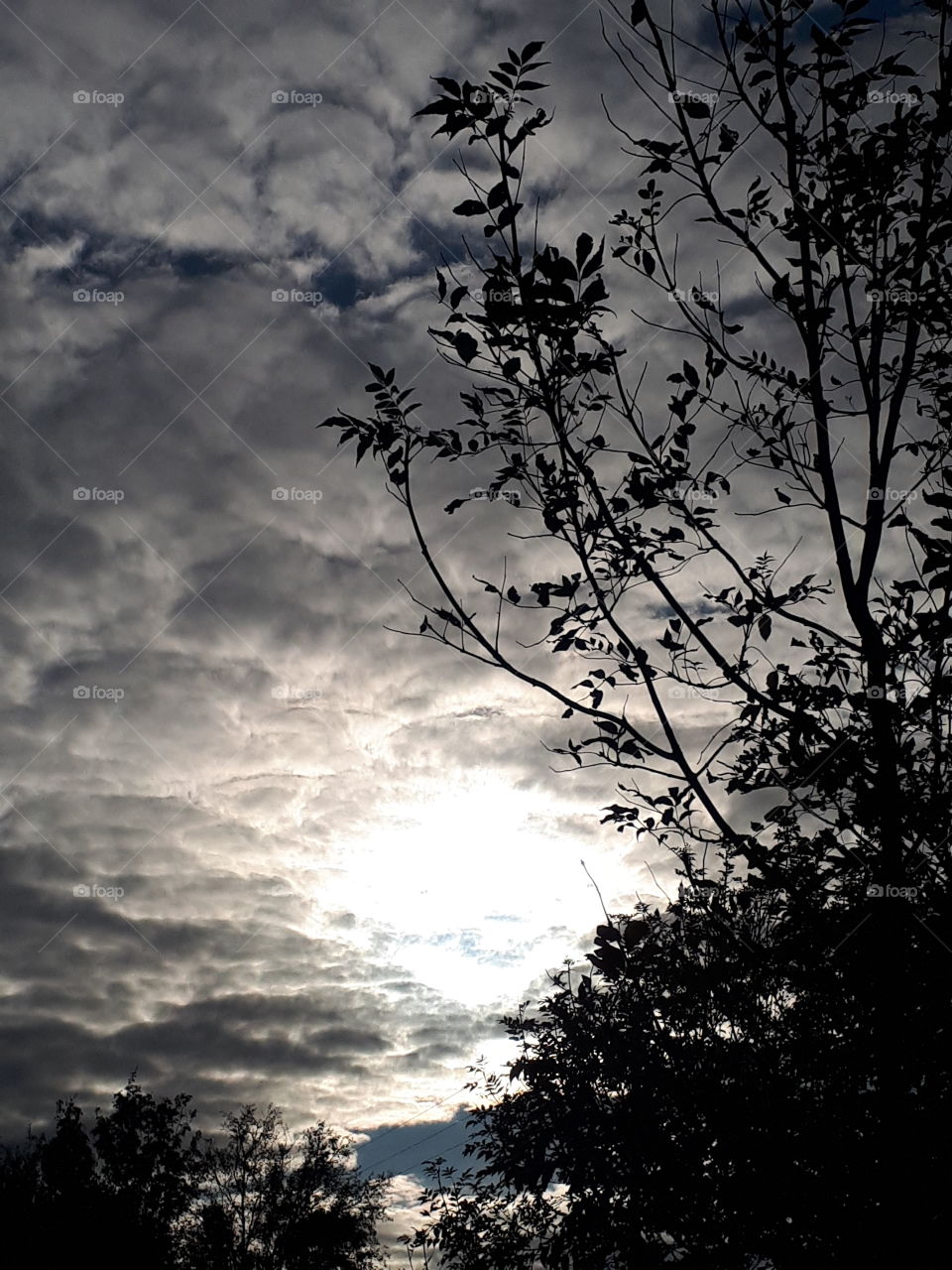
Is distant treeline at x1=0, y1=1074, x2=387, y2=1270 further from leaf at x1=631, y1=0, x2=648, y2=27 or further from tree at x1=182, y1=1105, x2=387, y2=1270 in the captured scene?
leaf at x1=631, y1=0, x2=648, y2=27

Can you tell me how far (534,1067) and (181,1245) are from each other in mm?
40958

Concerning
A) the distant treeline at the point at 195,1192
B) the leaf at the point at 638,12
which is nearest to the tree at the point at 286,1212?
the distant treeline at the point at 195,1192

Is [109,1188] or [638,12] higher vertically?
[638,12]

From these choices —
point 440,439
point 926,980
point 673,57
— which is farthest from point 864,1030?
point 673,57

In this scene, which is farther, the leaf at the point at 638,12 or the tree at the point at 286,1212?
the tree at the point at 286,1212

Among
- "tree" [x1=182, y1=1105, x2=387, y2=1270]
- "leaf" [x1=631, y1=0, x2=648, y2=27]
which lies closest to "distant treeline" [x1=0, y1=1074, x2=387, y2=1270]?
"tree" [x1=182, y1=1105, x2=387, y2=1270]

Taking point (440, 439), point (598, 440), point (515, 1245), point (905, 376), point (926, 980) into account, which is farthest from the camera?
point (515, 1245)

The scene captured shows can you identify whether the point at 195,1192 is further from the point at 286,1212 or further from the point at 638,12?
the point at 638,12

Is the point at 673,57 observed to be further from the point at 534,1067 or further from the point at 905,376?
the point at 534,1067

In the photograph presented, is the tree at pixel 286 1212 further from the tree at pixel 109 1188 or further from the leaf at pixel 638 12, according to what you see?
the leaf at pixel 638 12

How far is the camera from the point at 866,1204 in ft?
12.4

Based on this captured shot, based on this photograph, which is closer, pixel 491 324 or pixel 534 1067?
pixel 491 324

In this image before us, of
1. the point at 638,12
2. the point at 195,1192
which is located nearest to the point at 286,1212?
the point at 195,1192

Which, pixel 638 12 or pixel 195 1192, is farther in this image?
pixel 195 1192
